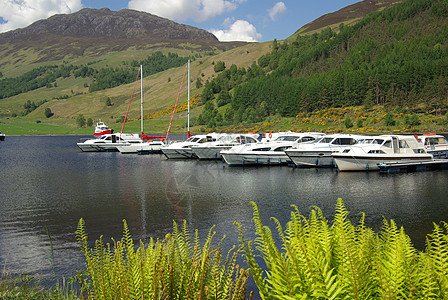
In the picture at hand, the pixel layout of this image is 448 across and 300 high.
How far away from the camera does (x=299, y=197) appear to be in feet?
91.3

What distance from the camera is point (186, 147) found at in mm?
56594

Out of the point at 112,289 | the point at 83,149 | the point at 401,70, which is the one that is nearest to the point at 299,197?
the point at 112,289

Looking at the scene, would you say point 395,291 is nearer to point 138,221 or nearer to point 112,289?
point 112,289

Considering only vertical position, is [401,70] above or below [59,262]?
above

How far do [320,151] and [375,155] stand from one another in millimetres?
6073

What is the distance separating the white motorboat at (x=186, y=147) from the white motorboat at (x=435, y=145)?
86.4ft

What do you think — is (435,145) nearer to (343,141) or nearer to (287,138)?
(343,141)

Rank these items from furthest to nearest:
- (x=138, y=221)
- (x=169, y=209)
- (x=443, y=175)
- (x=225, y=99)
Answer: (x=225, y=99) < (x=443, y=175) < (x=169, y=209) < (x=138, y=221)

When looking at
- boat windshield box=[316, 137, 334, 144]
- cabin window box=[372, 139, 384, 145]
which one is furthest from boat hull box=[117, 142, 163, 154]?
cabin window box=[372, 139, 384, 145]

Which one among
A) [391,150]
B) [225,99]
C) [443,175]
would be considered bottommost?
[443,175]

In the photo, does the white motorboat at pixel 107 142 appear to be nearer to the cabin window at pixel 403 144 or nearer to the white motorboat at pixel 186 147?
Answer: the white motorboat at pixel 186 147

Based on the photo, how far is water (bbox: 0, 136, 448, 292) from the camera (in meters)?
17.3

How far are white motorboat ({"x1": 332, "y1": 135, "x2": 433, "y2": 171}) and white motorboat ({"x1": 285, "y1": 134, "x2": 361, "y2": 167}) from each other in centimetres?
227

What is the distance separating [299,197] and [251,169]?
17.5 metres
